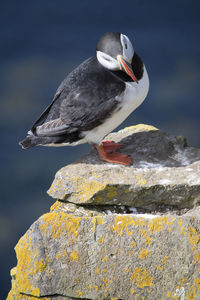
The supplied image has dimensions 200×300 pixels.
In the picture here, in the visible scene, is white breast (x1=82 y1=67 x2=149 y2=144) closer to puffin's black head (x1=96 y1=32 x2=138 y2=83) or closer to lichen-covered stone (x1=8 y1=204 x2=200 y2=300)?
puffin's black head (x1=96 y1=32 x2=138 y2=83)

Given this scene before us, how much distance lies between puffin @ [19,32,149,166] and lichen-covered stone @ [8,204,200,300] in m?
1.01

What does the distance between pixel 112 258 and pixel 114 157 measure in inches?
54.1

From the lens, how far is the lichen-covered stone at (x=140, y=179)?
6.05 m

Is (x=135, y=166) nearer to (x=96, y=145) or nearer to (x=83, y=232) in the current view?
(x=96, y=145)

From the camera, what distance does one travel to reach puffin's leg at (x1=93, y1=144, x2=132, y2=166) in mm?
6472

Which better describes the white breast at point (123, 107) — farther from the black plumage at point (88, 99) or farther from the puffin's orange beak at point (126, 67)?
the puffin's orange beak at point (126, 67)

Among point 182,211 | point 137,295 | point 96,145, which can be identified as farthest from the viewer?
point 96,145

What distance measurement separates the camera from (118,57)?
20.1 ft

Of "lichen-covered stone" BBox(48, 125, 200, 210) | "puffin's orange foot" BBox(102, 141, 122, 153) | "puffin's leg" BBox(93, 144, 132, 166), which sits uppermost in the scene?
"puffin's orange foot" BBox(102, 141, 122, 153)

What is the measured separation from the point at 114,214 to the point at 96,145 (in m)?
1.09

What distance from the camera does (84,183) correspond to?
621 centimetres

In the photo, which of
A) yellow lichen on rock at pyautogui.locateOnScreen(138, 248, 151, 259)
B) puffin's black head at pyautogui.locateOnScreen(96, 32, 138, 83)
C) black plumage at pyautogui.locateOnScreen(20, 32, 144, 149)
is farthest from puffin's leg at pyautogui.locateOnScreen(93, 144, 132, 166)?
yellow lichen on rock at pyautogui.locateOnScreen(138, 248, 151, 259)

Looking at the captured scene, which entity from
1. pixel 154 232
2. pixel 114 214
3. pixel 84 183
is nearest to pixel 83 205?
pixel 84 183

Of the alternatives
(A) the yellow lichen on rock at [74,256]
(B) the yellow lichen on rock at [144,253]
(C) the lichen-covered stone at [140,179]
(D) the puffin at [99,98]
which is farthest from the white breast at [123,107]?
(B) the yellow lichen on rock at [144,253]
